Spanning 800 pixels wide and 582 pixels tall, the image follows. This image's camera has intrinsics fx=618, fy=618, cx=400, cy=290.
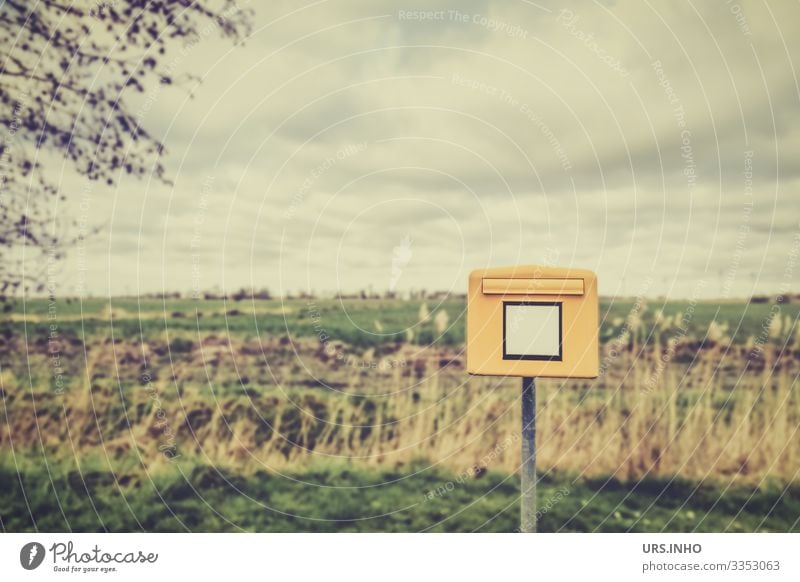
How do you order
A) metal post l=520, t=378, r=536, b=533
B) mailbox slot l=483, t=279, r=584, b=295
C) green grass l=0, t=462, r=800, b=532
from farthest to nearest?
green grass l=0, t=462, r=800, b=532 → metal post l=520, t=378, r=536, b=533 → mailbox slot l=483, t=279, r=584, b=295

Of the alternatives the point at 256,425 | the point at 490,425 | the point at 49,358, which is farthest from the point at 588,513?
the point at 49,358

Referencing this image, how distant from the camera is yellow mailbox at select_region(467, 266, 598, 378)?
2.78 meters

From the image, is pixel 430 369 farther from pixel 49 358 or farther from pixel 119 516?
pixel 49 358

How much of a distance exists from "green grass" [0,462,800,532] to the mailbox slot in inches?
85.0

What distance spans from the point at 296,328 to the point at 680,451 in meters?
4.02

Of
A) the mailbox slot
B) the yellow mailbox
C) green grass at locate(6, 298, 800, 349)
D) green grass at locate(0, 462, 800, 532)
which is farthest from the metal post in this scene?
green grass at locate(6, 298, 800, 349)

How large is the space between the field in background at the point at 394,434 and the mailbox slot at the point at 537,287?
2.18 m

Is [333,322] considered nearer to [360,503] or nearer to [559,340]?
[360,503]

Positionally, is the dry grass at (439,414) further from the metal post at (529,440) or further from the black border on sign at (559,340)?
the black border on sign at (559,340)

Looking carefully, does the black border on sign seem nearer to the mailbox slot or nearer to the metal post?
the mailbox slot

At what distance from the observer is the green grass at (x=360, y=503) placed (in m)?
4.26

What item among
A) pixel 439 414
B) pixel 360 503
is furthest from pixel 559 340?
pixel 439 414

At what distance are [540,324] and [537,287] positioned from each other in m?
0.17
